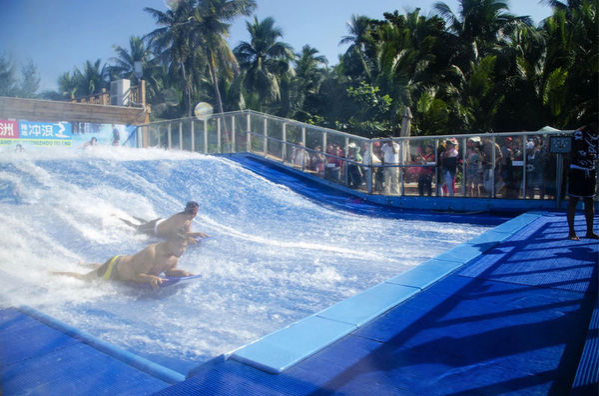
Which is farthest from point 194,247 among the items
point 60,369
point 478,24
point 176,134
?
point 478,24

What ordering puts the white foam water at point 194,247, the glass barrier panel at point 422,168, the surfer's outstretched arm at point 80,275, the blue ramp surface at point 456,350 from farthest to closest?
the glass barrier panel at point 422,168 → the surfer's outstretched arm at point 80,275 → the white foam water at point 194,247 → the blue ramp surface at point 456,350

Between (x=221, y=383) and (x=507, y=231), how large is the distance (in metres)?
5.87

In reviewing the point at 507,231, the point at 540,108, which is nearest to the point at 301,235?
the point at 507,231

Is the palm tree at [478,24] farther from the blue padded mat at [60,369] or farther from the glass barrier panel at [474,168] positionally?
the blue padded mat at [60,369]

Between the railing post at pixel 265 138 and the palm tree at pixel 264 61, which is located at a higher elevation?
the palm tree at pixel 264 61

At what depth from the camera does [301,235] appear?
9.02m

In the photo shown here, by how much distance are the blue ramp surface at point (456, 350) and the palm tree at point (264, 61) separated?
2916cm

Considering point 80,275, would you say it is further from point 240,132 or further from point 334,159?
point 240,132

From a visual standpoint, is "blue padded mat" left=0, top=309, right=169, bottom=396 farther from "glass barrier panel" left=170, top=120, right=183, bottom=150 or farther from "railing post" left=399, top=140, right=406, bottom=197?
"glass barrier panel" left=170, top=120, right=183, bottom=150

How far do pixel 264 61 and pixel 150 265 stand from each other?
30.2 metres

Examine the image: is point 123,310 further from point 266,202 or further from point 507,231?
point 266,202

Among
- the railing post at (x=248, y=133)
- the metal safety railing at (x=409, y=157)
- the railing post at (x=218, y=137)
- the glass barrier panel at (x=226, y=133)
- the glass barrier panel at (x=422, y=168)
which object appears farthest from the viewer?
the railing post at (x=218, y=137)

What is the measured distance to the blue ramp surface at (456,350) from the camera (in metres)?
2.54

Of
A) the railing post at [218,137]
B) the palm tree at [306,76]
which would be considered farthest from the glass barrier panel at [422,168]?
the palm tree at [306,76]
